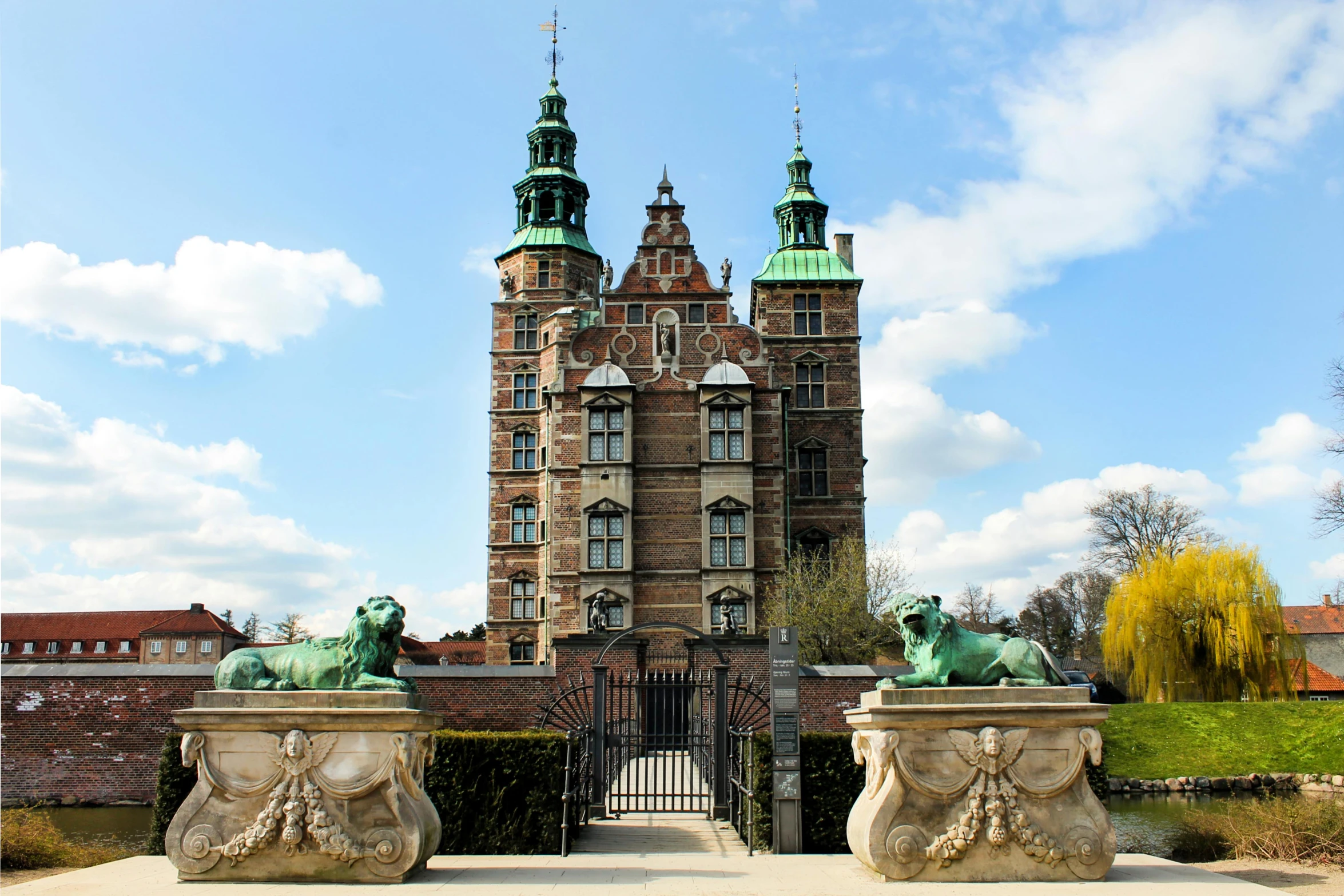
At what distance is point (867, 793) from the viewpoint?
28.2ft

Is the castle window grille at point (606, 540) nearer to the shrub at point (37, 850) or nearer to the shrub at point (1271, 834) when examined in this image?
the shrub at point (37, 850)

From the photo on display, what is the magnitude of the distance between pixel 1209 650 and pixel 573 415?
19.3 meters

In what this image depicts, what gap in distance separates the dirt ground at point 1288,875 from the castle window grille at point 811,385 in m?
25.9

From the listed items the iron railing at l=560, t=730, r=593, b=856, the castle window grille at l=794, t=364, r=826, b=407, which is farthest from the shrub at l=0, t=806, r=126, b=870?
the castle window grille at l=794, t=364, r=826, b=407

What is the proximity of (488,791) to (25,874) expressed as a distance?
181 inches

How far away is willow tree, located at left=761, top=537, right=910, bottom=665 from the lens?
27.8m

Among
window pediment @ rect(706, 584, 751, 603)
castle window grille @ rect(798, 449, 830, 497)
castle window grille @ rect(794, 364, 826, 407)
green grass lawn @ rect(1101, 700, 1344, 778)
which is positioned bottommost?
green grass lawn @ rect(1101, 700, 1344, 778)

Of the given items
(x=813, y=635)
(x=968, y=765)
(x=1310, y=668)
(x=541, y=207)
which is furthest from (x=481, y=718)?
(x=1310, y=668)

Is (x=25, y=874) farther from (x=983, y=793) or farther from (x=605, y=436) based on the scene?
(x=605, y=436)

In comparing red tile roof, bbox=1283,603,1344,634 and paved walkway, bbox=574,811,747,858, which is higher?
red tile roof, bbox=1283,603,1344,634

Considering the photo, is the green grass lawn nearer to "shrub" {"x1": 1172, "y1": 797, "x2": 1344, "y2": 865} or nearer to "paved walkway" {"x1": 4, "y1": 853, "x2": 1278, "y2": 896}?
"shrub" {"x1": 1172, "y1": 797, "x2": 1344, "y2": 865}

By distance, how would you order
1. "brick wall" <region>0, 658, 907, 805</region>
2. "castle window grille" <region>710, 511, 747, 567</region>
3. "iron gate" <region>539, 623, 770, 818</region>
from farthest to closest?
"castle window grille" <region>710, 511, 747, 567</region>
"brick wall" <region>0, 658, 907, 805</region>
"iron gate" <region>539, 623, 770, 818</region>

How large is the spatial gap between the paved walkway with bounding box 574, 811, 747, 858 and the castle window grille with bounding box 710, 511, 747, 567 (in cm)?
1598

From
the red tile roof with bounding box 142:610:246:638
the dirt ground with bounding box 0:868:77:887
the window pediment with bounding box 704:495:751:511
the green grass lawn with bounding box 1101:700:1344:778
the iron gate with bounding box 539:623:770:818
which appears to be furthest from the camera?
the red tile roof with bounding box 142:610:246:638
